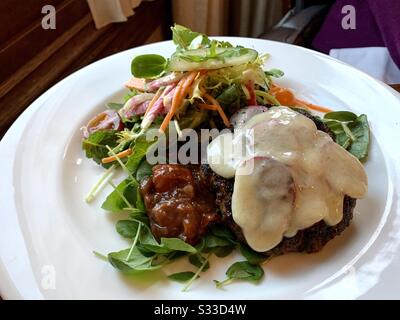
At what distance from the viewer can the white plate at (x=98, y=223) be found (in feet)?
3.60

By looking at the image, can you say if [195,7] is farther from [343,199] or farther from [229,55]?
[343,199]

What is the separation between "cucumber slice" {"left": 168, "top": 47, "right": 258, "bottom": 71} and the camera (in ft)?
5.01

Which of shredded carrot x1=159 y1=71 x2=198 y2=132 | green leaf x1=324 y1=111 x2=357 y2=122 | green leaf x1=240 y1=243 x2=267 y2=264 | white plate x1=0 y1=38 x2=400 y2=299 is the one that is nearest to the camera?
white plate x1=0 y1=38 x2=400 y2=299

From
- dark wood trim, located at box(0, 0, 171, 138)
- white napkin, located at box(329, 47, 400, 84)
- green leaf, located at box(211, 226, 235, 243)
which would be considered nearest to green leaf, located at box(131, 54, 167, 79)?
dark wood trim, located at box(0, 0, 171, 138)

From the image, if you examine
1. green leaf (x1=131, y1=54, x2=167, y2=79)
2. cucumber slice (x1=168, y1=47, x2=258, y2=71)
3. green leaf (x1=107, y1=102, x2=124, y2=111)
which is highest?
cucumber slice (x1=168, y1=47, x2=258, y2=71)

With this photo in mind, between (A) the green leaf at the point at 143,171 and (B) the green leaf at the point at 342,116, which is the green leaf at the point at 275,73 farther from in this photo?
(A) the green leaf at the point at 143,171

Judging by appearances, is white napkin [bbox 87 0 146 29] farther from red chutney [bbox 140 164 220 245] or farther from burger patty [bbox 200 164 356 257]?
burger patty [bbox 200 164 356 257]

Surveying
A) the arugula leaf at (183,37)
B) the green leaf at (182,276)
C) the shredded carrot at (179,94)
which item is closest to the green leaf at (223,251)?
the green leaf at (182,276)

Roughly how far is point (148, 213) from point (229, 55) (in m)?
0.62

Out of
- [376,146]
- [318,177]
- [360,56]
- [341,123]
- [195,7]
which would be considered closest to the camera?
[318,177]

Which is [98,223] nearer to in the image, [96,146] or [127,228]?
[127,228]

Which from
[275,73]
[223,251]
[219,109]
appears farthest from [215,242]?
[275,73]

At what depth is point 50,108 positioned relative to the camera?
1689 millimetres
